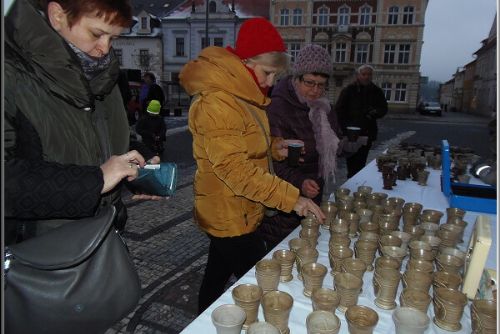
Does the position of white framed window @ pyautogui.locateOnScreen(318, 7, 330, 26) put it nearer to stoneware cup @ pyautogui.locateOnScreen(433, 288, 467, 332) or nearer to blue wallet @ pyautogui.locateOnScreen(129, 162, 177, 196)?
blue wallet @ pyautogui.locateOnScreen(129, 162, 177, 196)

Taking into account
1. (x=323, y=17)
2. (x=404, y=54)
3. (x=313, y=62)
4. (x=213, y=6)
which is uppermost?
(x=213, y=6)

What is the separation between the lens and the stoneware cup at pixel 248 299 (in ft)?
3.73

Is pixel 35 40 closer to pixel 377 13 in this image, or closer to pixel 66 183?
pixel 66 183

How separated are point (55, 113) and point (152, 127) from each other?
6892 mm

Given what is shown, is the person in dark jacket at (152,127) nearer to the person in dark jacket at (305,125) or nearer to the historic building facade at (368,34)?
the person in dark jacket at (305,125)

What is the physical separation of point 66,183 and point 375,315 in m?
1.00

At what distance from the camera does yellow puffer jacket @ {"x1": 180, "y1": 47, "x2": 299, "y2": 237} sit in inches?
63.6

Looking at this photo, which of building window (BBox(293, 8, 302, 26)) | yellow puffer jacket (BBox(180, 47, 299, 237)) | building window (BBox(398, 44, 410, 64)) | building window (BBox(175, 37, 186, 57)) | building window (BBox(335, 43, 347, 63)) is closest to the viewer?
yellow puffer jacket (BBox(180, 47, 299, 237))

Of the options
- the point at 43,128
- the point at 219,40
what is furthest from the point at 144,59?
the point at 43,128

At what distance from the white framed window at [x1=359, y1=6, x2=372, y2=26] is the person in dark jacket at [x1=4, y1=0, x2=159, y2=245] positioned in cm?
3281

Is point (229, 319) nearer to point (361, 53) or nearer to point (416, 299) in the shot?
point (416, 299)

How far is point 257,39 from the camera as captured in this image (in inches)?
68.3

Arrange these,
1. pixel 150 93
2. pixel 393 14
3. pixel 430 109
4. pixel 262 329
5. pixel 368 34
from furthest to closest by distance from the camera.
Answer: pixel 368 34 → pixel 393 14 → pixel 430 109 → pixel 150 93 → pixel 262 329

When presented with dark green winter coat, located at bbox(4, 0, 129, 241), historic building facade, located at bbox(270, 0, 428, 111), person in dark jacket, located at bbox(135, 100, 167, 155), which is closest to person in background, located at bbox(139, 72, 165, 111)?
person in dark jacket, located at bbox(135, 100, 167, 155)
